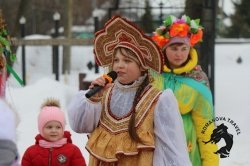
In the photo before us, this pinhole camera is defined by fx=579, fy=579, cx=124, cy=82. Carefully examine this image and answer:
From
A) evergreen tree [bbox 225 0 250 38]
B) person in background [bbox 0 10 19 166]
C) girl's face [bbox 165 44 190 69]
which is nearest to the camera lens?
person in background [bbox 0 10 19 166]

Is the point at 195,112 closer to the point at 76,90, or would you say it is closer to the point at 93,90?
the point at 93,90

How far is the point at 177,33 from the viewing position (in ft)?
13.7

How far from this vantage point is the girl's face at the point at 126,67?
3.01 m

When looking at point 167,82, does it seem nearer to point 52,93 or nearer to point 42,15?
point 52,93

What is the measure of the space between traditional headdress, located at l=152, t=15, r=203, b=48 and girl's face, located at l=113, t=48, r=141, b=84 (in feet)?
3.22

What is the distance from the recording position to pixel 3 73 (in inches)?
164

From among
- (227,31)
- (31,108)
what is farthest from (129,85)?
(227,31)

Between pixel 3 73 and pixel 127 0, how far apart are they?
8757 millimetres

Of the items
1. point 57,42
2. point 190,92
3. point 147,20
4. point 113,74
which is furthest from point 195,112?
point 57,42

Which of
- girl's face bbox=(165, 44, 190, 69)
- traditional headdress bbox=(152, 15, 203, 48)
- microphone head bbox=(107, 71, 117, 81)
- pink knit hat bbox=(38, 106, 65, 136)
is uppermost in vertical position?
traditional headdress bbox=(152, 15, 203, 48)

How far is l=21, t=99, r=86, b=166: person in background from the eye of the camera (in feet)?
13.0

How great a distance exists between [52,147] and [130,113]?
115 centimetres

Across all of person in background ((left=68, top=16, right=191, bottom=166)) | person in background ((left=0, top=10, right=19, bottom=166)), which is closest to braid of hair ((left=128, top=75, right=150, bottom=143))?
person in background ((left=68, top=16, right=191, bottom=166))

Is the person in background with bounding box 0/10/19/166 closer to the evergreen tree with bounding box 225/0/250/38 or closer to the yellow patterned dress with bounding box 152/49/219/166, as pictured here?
the yellow patterned dress with bounding box 152/49/219/166
